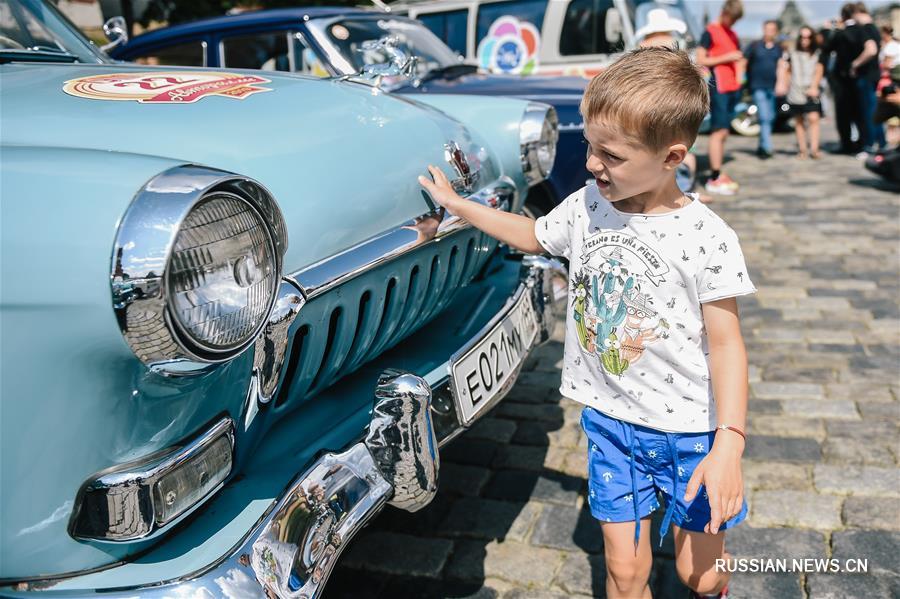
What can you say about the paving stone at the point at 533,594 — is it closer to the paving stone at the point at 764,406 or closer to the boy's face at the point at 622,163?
the boy's face at the point at 622,163

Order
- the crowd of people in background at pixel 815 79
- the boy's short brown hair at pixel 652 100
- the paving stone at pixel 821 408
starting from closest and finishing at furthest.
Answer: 1. the boy's short brown hair at pixel 652 100
2. the paving stone at pixel 821 408
3. the crowd of people in background at pixel 815 79

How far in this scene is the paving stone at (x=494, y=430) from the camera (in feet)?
9.39

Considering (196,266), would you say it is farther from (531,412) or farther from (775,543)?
(531,412)

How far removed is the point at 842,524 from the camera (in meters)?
2.22

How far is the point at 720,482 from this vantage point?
1.40 metres

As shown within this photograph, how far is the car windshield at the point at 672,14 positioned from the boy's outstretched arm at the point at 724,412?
18.8ft

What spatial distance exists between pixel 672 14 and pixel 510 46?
188cm

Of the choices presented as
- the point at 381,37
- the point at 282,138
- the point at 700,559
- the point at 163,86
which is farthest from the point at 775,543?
the point at 381,37

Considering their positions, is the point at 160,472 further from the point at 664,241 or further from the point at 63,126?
the point at 664,241

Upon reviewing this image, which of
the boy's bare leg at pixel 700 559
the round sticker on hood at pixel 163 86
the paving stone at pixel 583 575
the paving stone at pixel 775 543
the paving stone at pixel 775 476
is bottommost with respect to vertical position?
the paving stone at pixel 775 476

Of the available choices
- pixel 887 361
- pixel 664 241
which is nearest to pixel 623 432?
pixel 664 241

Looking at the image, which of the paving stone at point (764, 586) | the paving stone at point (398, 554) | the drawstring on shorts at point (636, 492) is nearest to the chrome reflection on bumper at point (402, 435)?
the drawstring on shorts at point (636, 492)

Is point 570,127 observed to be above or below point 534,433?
above

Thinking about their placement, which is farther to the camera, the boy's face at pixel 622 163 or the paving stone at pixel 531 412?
the paving stone at pixel 531 412
